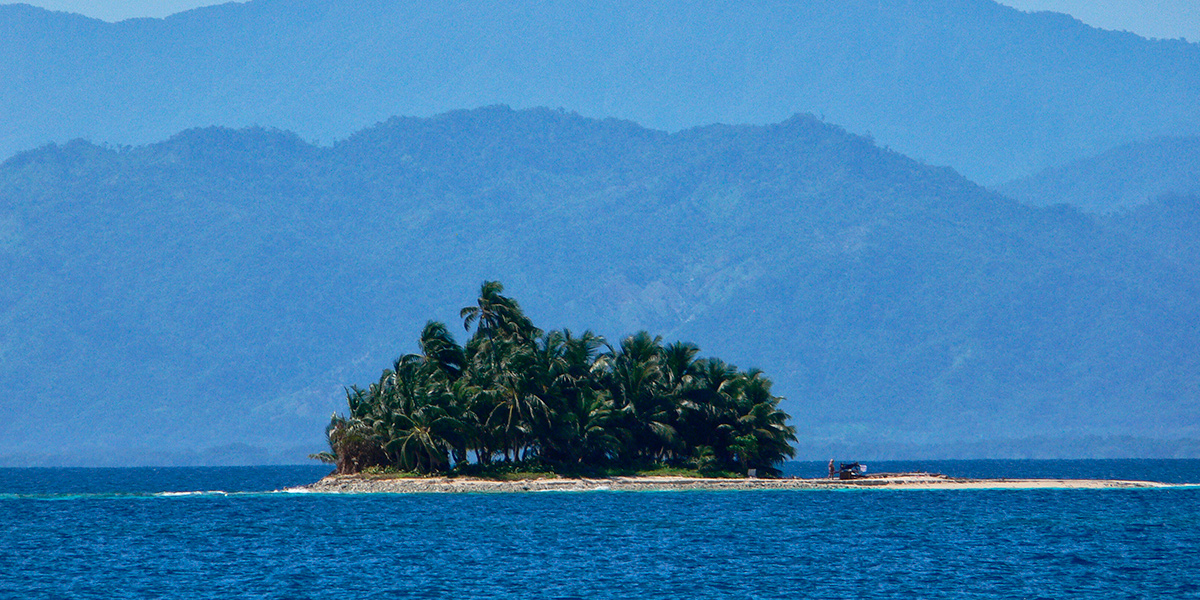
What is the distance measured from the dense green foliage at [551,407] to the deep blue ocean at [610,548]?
4.96 metres

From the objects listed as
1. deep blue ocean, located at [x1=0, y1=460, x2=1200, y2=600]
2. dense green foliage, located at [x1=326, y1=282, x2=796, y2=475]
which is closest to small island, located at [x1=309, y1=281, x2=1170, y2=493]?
dense green foliage, located at [x1=326, y1=282, x2=796, y2=475]

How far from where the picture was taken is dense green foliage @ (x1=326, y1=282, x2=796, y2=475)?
10056 centimetres

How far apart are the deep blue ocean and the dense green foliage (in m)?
4.96

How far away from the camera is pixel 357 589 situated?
2184 inches

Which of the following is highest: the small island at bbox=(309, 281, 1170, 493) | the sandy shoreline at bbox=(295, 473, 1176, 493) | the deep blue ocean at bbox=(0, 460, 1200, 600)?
the small island at bbox=(309, 281, 1170, 493)

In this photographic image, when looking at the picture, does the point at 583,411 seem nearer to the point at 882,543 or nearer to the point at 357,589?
the point at 882,543

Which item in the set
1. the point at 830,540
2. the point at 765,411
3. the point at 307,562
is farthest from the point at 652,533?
the point at 765,411

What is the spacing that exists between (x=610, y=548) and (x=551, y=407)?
1347 inches

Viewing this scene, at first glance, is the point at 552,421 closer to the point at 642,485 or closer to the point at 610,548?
the point at 642,485

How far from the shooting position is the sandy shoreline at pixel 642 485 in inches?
3974

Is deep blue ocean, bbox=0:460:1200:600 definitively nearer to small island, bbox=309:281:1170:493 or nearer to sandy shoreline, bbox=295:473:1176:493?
sandy shoreline, bbox=295:473:1176:493

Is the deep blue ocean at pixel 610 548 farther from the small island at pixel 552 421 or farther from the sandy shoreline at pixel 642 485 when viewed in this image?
the small island at pixel 552 421

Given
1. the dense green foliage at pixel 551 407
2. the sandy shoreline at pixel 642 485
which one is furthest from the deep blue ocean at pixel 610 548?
the dense green foliage at pixel 551 407

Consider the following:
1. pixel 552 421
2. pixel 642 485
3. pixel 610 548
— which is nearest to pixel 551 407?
pixel 552 421
